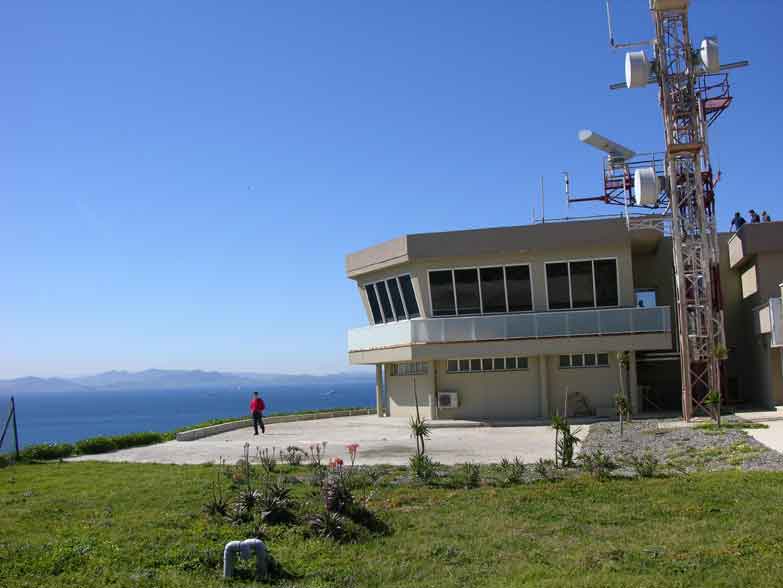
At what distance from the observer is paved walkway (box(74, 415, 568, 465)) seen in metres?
19.6

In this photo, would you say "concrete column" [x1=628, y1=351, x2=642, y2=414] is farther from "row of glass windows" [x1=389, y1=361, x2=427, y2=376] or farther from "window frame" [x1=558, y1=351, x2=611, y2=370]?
"row of glass windows" [x1=389, y1=361, x2=427, y2=376]

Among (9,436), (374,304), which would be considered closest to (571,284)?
(374,304)

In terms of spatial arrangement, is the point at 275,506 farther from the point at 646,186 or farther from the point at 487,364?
the point at 646,186

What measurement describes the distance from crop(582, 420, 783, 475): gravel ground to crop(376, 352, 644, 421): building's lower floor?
521cm

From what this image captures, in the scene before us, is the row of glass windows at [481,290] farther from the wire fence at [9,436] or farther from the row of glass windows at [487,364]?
the wire fence at [9,436]

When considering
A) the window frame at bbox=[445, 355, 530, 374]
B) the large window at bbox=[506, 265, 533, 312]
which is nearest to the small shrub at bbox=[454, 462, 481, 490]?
the window frame at bbox=[445, 355, 530, 374]

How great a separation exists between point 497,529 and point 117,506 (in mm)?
6059

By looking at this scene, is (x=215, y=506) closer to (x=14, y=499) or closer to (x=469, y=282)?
(x=14, y=499)

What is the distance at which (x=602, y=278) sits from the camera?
30.2m

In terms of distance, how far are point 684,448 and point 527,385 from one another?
12.4m

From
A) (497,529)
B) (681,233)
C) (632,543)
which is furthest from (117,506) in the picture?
(681,233)

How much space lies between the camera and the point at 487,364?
30.8 m

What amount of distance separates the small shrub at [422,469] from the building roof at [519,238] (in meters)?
16.1

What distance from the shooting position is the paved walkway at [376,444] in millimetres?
19562
